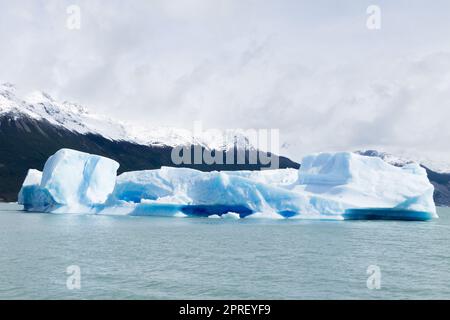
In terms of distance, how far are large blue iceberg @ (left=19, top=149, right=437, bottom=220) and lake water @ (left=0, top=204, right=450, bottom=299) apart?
Result: 33.5 feet

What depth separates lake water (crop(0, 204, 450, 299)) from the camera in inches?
501

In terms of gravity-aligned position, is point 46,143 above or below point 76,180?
above

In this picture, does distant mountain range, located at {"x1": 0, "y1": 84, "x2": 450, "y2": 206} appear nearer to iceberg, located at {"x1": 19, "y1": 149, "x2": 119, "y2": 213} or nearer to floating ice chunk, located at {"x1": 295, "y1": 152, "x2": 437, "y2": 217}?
iceberg, located at {"x1": 19, "y1": 149, "x2": 119, "y2": 213}

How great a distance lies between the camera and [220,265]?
54.0ft

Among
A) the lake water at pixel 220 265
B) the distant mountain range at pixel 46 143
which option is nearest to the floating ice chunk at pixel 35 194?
the lake water at pixel 220 265

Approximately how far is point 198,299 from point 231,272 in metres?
3.47

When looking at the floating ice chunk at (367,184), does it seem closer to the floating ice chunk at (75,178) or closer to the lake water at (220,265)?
the lake water at (220,265)

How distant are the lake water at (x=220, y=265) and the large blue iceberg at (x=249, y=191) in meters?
10.2

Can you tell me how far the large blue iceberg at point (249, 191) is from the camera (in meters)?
36.9

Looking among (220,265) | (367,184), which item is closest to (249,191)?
(367,184)

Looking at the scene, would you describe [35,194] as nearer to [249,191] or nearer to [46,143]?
[249,191]

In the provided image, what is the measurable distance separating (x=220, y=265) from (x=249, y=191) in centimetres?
2053

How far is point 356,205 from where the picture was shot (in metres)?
36.4
